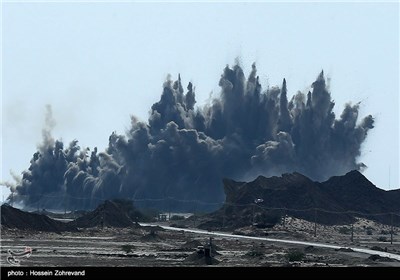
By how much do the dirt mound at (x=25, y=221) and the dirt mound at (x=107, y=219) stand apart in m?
21.5

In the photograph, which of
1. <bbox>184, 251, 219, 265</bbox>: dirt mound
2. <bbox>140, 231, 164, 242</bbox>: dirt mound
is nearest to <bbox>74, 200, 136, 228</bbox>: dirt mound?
<bbox>140, 231, 164, 242</bbox>: dirt mound

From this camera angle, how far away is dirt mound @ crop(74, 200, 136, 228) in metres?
183

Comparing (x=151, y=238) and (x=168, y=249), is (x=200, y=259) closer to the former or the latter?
(x=168, y=249)

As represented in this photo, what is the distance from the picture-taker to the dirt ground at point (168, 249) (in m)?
96.9

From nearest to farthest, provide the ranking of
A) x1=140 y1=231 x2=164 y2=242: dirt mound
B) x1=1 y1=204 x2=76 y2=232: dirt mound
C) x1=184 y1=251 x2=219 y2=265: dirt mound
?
x1=184 y1=251 x2=219 y2=265: dirt mound
x1=140 y1=231 x2=164 y2=242: dirt mound
x1=1 y1=204 x2=76 y2=232: dirt mound

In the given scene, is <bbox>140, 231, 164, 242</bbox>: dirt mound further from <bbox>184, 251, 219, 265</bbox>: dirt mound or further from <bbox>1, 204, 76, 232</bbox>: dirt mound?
<bbox>184, 251, 219, 265</bbox>: dirt mound

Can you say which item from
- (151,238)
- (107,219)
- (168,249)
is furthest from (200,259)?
(107,219)

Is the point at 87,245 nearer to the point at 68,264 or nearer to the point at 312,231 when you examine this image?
the point at 68,264

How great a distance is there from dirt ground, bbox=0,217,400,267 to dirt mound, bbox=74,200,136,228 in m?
7.21

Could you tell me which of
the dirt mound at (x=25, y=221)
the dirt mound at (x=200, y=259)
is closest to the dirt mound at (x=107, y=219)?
the dirt mound at (x=25, y=221)

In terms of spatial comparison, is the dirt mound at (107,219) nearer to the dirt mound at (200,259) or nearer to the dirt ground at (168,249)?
the dirt ground at (168,249)

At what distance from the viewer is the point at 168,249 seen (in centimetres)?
11925

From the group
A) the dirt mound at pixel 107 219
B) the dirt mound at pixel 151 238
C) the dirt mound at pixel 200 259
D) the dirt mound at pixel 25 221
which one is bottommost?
the dirt mound at pixel 200 259
